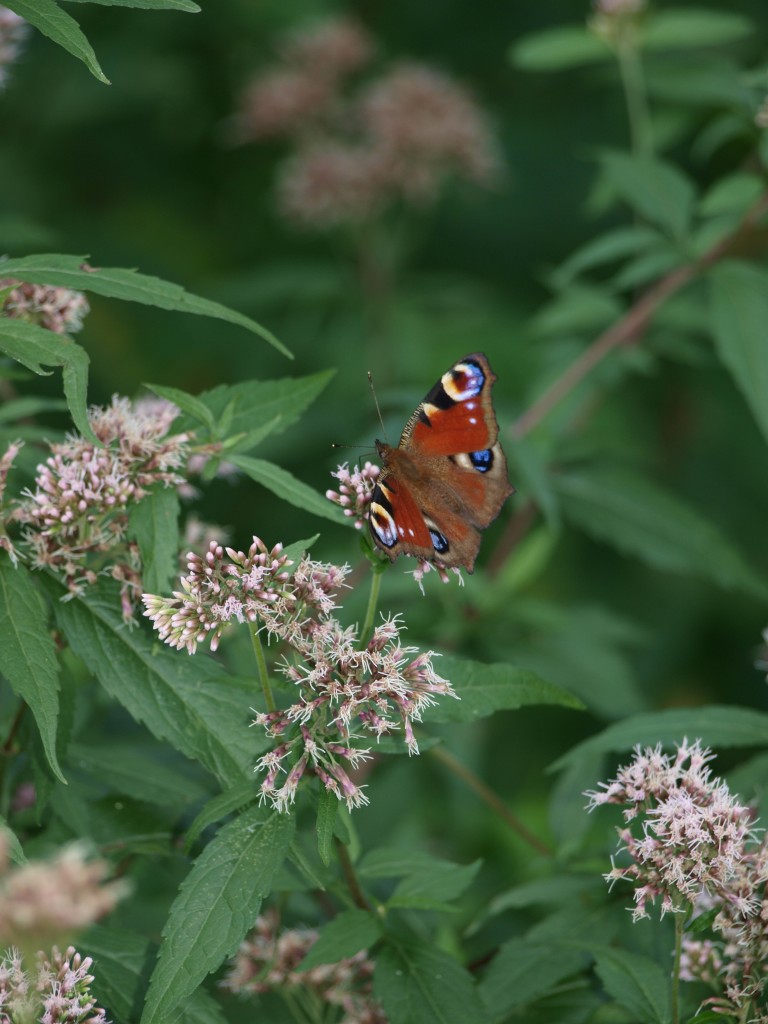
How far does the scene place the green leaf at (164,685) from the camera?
206 centimetres

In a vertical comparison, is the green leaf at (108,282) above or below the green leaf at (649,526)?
above

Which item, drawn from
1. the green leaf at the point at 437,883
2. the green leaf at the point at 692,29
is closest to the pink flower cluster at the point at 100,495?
the green leaf at the point at 437,883

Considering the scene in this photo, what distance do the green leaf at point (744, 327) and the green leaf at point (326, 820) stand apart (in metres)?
1.88

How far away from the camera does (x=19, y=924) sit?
1335mm

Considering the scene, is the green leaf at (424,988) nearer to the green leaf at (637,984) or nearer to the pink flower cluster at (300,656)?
the green leaf at (637,984)

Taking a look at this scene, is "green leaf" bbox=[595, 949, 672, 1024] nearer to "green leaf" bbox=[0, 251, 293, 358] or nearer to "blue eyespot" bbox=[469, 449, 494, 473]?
"blue eyespot" bbox=[469, 449, 494, 473]

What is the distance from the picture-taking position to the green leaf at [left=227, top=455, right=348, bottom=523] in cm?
219

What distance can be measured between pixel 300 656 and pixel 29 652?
17.9 inches

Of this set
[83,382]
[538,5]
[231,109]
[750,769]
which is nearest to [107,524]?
[83,382]

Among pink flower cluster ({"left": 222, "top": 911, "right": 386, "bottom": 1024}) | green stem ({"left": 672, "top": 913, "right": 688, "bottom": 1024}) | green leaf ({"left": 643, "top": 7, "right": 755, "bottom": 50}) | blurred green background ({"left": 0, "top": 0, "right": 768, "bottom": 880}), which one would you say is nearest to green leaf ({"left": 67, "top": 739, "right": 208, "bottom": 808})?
pink flower cluster ({"left": 222, "top": 911, "right": 386, "bottom": 1024})

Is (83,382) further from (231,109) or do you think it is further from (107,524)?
(231,109)

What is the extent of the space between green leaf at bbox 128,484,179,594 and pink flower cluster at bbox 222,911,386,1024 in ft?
2.63

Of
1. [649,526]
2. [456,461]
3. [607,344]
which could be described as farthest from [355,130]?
[456,461]

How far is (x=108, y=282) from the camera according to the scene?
81.9 inches
